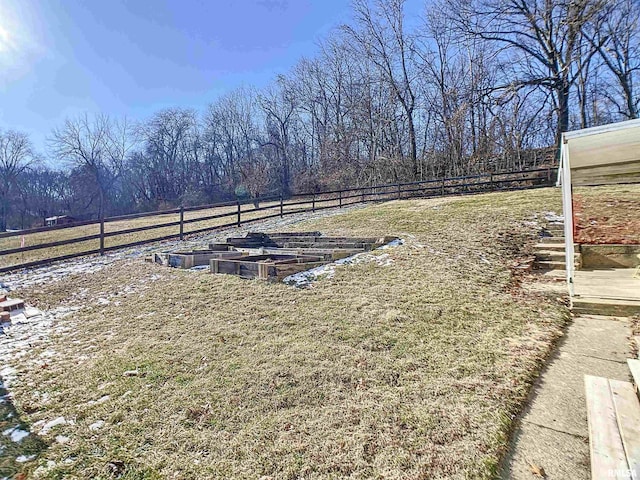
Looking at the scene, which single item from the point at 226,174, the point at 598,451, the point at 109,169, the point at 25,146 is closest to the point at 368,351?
the point at 598,451

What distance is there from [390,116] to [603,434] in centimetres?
2346

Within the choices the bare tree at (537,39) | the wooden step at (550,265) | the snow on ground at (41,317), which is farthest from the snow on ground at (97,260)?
the bare tree at (537,39)

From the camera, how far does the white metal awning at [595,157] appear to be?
3.41 meters

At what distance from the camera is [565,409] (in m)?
2.18

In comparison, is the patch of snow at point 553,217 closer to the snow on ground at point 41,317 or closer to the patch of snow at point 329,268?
the patch of snow at point 329,268

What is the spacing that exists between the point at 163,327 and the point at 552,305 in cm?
484

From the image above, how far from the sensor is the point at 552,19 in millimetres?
14938

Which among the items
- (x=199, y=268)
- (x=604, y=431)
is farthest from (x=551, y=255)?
(x=199, y=268)

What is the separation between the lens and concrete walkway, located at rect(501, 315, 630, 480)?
1.74m

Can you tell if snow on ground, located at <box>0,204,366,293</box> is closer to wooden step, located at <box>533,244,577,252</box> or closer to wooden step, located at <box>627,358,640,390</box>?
wooden step, located at <box>533,244,577,252</box>

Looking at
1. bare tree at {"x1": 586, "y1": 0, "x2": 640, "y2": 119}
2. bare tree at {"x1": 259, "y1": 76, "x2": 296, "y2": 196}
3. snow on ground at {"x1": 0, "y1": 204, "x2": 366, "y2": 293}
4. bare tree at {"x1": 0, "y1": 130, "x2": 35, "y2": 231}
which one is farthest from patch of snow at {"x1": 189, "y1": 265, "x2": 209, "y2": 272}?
bare tree at {"x1": 0, "y1": 130, "x2": 35, "y2": 231}

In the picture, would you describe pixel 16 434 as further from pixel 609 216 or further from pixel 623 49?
pixel 623 49

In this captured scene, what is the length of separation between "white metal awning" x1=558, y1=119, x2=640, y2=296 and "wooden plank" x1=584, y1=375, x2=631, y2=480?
235cm

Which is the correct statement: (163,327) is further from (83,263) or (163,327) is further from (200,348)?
(83,263)
